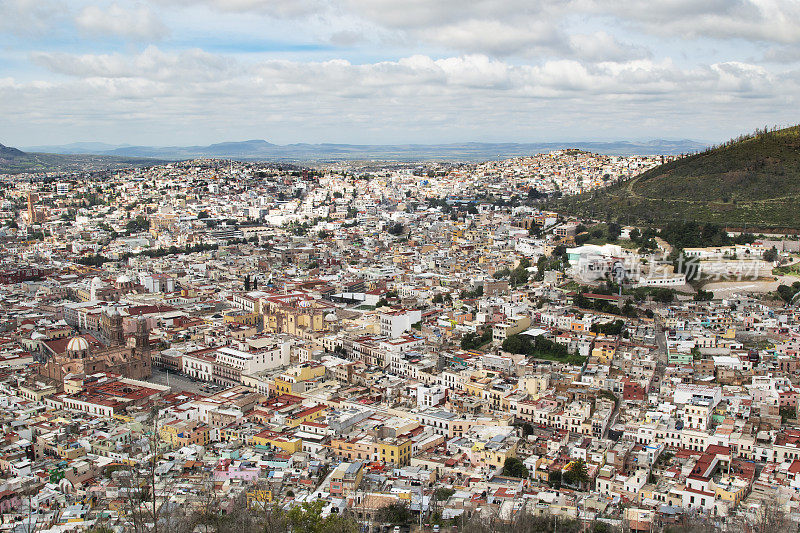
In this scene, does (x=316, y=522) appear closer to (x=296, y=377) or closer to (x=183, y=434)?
(x=183, y=434)

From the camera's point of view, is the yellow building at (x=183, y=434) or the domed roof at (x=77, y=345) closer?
the yellow building at (x=183, y=434)

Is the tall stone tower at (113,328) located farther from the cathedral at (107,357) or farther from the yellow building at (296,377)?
the yellow building at (296,377)

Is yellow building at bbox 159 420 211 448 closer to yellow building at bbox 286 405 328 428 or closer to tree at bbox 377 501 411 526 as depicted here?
yellow building at bbox 286 405 328 428

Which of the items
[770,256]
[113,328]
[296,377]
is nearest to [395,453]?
[296,377]

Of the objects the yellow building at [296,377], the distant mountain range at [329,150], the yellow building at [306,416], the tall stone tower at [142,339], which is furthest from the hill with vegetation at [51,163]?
the yellow building at [306,416]

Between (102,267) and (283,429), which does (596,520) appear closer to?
(283,429)

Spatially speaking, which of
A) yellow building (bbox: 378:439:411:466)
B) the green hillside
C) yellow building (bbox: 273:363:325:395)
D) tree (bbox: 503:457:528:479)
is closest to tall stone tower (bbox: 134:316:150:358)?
yellow building (bbox: 273:363:325:395)
